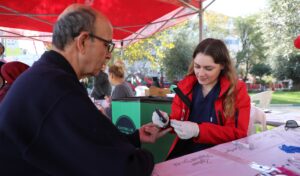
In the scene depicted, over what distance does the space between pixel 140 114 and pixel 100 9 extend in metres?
3.20

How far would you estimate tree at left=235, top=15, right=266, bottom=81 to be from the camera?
2678cm

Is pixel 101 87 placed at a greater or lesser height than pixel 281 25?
lesser

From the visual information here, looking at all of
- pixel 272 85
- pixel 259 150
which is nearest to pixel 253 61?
pixel 272 85

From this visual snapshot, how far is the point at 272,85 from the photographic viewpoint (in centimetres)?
2125

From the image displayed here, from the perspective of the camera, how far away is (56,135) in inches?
33.1

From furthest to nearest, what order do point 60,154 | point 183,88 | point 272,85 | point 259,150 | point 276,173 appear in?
point 272,85 → point 183,88 → point 259,150 → point 276,173 → point 60,154

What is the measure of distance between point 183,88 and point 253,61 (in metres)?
26.7

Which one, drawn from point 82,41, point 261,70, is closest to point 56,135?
point 82,41

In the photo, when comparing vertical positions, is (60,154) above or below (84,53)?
below

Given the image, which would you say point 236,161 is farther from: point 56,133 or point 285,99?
point 285,99

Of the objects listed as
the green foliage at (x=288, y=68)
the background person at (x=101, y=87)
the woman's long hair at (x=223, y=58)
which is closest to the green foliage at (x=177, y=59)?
the green foliage at (x=288, y=68)

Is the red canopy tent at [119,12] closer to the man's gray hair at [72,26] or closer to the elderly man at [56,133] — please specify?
the man's gray hair at [72,26]

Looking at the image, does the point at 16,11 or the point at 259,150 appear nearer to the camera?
the point at 259,150

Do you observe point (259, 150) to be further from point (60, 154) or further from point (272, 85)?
point (272, 85)
